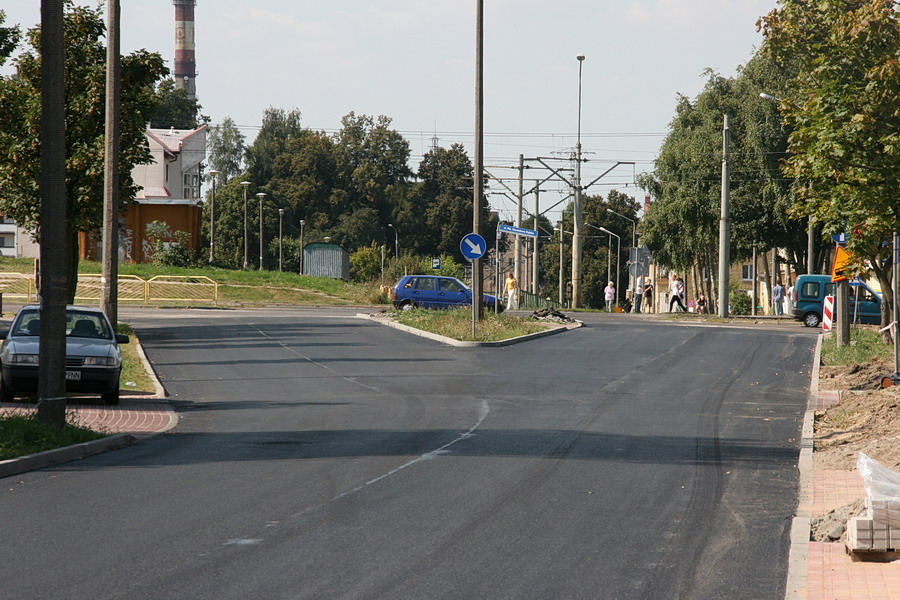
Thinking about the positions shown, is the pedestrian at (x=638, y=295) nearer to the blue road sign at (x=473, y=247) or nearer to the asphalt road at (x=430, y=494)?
the blue road sign at (x=473, y=247)

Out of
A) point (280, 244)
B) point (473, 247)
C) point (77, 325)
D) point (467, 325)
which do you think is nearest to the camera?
point (77, 325)

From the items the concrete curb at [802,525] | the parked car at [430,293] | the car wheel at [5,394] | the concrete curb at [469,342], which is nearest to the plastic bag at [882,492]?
the concrete curb at [802,525]

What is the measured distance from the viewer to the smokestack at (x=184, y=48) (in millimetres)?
119562

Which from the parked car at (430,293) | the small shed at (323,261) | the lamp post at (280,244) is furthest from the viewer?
the lamp post at (280,244)

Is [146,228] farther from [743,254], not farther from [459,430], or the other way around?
[459,430]

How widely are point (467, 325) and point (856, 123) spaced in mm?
15012

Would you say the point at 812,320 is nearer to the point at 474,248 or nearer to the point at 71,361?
the point at 474,248

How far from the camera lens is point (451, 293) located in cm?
4434

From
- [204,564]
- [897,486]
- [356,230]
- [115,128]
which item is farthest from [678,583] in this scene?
[356,230]

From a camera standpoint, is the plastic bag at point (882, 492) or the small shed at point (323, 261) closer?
the plastic bag at point (882, 492)

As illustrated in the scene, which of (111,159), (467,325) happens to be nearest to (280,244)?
(467,325)

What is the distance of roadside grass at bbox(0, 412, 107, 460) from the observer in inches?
465

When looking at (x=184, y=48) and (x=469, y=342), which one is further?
(x=184, y=48)

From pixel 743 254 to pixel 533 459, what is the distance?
155 ft
